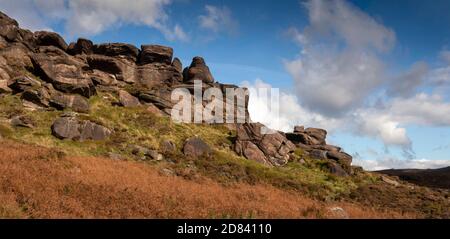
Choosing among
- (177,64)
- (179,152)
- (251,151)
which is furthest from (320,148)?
(179,152)

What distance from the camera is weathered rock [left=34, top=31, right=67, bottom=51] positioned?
4803cm

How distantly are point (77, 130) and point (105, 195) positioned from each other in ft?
55.2

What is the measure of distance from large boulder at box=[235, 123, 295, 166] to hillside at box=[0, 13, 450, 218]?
0.14m

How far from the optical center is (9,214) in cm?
1167

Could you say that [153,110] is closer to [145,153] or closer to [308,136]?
[145,153]

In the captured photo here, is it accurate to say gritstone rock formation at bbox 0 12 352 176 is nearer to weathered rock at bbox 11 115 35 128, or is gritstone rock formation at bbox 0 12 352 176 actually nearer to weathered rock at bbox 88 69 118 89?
weathered rock at bbox 88 69 118 89

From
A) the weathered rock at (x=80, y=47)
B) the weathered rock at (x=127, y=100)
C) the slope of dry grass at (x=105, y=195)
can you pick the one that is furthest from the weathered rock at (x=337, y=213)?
the weathered rock at (x=80, y=47)

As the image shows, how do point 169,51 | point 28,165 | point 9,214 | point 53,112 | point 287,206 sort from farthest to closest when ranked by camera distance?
1. point 169,51
2. point 53,112
3. point 287,206
4. point 28,165
5. point 9,214

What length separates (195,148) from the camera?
117 feet

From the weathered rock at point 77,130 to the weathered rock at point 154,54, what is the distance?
23.6m

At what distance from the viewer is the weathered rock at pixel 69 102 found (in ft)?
116
